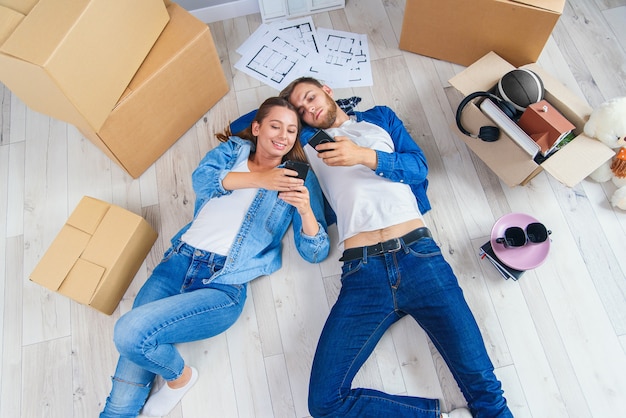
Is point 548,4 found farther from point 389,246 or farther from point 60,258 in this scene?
point 60,258

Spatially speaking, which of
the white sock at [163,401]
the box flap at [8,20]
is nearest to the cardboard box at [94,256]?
the white sock at [163,401]

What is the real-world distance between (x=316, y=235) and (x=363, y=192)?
204 millimetres

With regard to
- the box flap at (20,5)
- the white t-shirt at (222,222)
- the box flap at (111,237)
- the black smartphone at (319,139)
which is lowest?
the box flap at (111,237)

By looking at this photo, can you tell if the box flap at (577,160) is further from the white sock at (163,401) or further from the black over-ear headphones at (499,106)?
the white sock at (163,401)

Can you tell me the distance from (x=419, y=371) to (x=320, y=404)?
0.36 meters

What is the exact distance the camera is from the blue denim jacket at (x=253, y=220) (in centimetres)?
159

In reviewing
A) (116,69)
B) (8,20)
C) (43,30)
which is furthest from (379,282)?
(8,20)

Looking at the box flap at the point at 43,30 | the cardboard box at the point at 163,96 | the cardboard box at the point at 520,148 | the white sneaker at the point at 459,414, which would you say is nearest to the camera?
the box flap at the point at 43,30

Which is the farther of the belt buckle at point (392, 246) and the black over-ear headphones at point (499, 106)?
the black over-ear headphones at point (499, 106)

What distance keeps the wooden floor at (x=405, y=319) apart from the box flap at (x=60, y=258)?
0.20 m

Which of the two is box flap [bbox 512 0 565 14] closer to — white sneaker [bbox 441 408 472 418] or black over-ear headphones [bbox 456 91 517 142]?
black over-ear headphones [bbox 456 91 517 142]

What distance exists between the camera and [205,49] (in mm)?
1797

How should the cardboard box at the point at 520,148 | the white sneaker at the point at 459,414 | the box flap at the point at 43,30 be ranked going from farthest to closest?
the cardboard box at the point at 520,148 < the white sneaker at the point at 459,414 < the box flap at the point at 43,30

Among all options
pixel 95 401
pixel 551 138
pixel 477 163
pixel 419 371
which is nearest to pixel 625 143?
pixel 551 138
